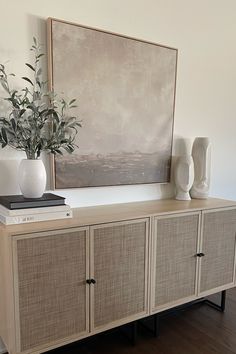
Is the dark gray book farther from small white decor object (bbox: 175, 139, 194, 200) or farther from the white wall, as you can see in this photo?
small white decor object (bbox: 175, 139, 194, 200)

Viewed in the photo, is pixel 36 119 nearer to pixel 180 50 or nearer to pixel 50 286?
pixel 50 286

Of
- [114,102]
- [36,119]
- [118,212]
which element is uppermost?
[114,102]

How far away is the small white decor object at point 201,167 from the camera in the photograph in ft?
8.25

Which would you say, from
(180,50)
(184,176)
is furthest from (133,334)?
(180,50)

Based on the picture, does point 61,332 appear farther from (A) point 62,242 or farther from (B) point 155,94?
(B) point 155,94

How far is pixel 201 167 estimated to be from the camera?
2535mm

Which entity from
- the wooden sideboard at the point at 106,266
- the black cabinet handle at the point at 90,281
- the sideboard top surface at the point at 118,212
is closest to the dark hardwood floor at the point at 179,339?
the wooden sideboard at the point at 106,266

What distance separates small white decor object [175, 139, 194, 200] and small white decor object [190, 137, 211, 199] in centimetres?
11

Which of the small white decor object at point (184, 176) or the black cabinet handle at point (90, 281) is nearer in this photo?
the black cabinet handle at point (90, 281)

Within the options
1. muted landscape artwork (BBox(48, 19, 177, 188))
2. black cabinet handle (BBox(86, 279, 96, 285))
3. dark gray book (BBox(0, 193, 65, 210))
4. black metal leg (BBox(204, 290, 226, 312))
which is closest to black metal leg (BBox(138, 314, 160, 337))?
black metal leg (BBox(204, 290, 226, 312))

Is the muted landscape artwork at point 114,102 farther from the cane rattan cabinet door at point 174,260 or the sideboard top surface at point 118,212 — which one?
the cane rattan cabinet door at point 174,260

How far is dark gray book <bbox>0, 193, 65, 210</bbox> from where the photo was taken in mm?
1575

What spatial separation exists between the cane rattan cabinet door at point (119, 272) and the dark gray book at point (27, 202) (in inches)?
10.8

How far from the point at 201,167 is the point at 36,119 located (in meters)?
1.44
